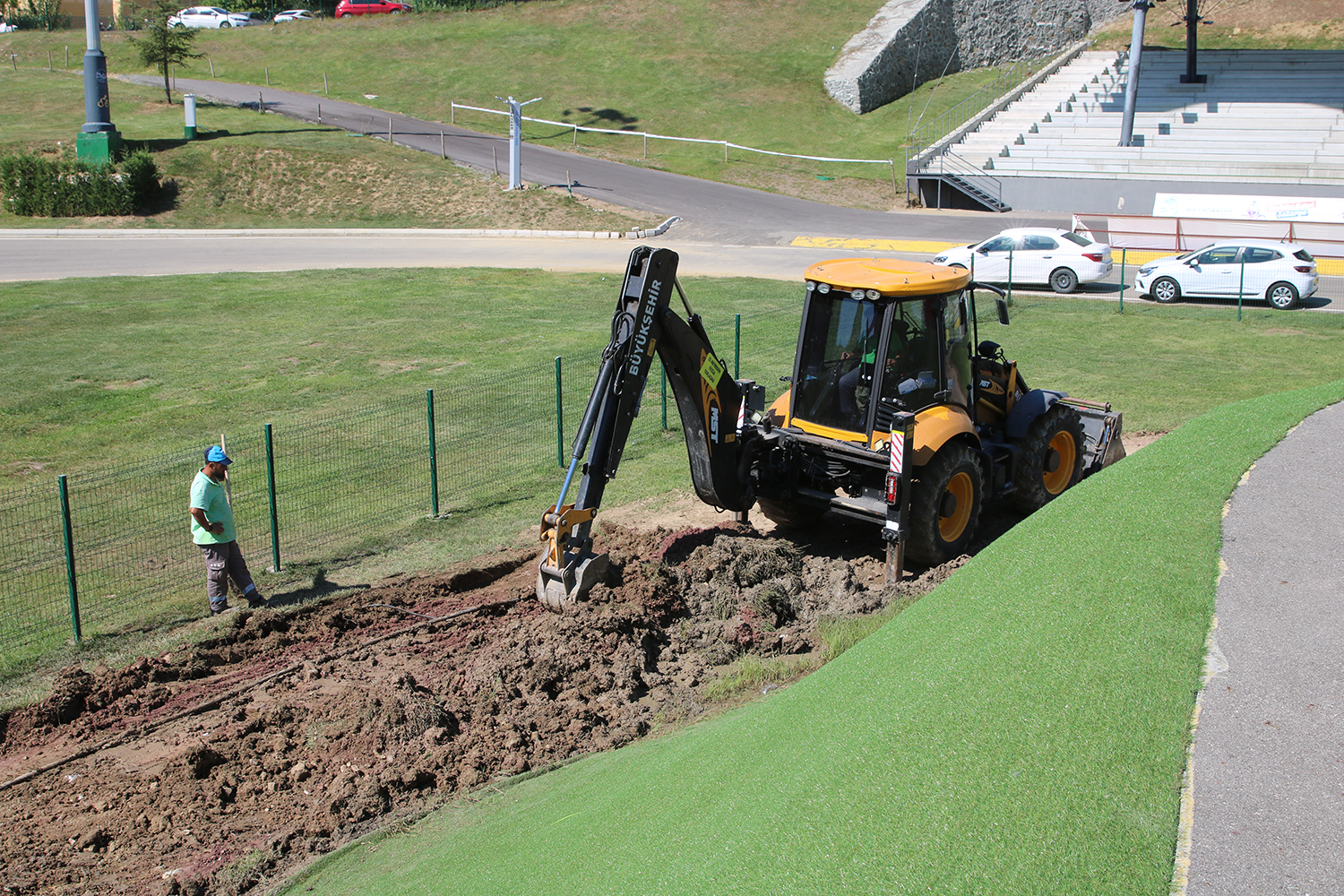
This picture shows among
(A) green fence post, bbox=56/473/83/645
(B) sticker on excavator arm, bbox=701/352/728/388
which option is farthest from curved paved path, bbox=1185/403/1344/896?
(A) green fence post, bbox=56/473/83/645

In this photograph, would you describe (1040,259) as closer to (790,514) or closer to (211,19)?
(790,514)

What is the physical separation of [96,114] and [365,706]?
127 feet

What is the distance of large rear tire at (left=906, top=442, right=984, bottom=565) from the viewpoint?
9945 mm

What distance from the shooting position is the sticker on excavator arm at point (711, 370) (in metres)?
9.84

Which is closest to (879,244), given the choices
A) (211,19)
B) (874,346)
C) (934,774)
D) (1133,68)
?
(1133,68)

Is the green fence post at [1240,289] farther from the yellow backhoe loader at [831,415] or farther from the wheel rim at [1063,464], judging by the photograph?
the yellow backhoe loader at [831,415]

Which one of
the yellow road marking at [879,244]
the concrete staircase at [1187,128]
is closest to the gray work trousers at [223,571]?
the yellow road marking at [879,244]

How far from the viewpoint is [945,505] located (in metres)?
10.4

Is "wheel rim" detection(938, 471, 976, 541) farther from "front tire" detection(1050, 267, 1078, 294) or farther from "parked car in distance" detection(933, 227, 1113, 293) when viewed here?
"front tire" detection(1050, 267, 1078, 294)

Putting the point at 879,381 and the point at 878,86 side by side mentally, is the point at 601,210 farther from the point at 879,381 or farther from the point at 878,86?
the point at 879,381

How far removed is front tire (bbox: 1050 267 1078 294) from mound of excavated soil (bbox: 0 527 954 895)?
2008 cm

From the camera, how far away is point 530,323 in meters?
22.6

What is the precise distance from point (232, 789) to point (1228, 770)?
6.11 metres

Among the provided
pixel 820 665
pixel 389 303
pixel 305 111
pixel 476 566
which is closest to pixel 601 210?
pixel 389 303
